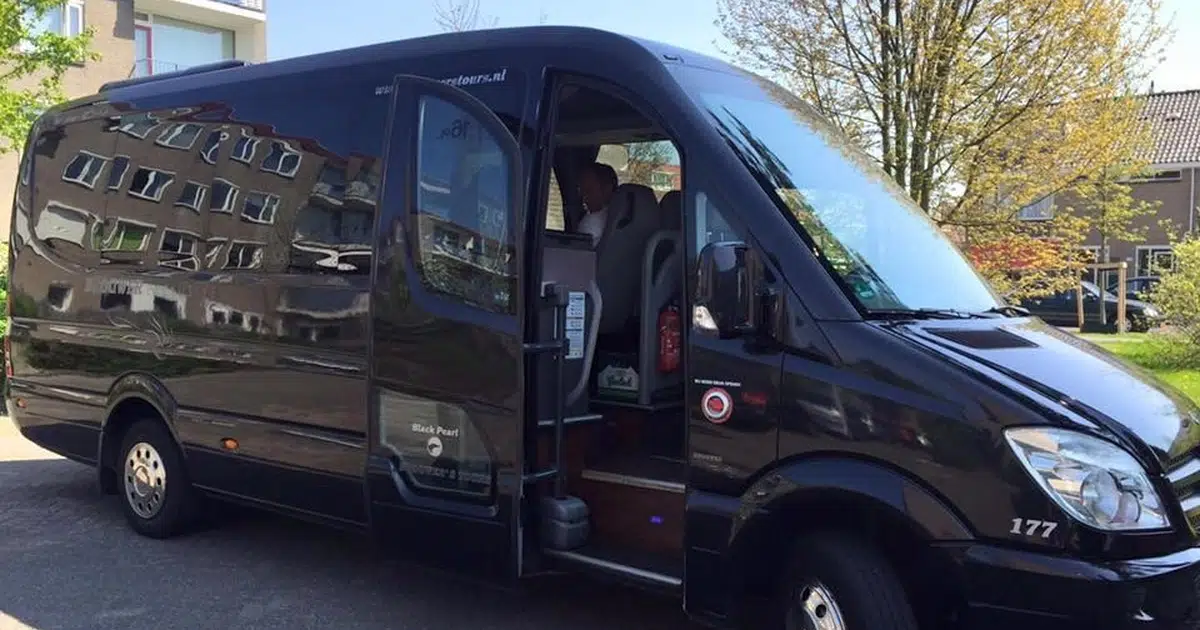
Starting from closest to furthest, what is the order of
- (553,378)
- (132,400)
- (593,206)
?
1. (553,378)
2. (593,206)
3. (132,400)

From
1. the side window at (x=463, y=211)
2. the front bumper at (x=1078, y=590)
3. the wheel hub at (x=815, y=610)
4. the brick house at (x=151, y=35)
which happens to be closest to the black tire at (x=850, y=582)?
the wheel hub at (x=815, y=610)

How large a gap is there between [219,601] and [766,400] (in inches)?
126

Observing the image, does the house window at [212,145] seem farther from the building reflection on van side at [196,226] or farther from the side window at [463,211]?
the side window at [463,211]

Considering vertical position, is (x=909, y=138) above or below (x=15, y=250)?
above

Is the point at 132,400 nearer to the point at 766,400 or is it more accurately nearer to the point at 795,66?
the point at 766,400

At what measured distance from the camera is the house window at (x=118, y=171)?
6.39 metres

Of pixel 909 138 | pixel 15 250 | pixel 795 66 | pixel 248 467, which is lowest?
pixel 248 467

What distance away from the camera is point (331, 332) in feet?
16.6

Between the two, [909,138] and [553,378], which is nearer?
[553,378]

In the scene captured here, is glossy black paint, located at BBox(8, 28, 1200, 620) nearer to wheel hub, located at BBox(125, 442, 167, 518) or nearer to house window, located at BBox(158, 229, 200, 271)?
house window, located at BBox(158, 229, 200, 271)

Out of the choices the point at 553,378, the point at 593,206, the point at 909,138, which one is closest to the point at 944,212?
the point at 909,138

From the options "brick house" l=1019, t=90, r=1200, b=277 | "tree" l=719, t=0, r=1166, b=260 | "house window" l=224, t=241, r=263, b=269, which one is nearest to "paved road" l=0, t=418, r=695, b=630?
"house window" l=224, t=241, r=263, b=269

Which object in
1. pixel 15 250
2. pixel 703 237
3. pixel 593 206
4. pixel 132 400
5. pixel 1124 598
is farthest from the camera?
pixel 15 250

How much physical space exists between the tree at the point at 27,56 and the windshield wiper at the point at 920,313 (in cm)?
1232
